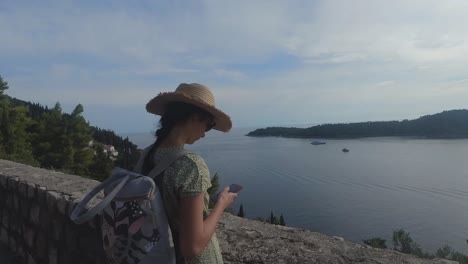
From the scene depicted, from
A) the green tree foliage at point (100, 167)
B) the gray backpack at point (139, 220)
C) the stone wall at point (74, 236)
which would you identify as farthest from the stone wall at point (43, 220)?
the green tree foliage at point (100, 167)

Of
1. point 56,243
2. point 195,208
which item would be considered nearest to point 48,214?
point 56,243

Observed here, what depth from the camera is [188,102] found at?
4.15 feet

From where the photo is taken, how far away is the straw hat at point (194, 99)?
4.11 ft

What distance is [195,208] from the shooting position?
1.09 m

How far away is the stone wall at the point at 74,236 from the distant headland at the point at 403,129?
81.9 meters

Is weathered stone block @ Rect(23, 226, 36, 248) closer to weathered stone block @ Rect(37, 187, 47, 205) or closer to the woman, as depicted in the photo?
weathered stone block @ Rect(37, 187, 47, 205)

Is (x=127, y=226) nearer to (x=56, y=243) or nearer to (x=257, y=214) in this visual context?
(x=56, y=243)

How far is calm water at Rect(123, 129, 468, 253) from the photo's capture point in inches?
1179

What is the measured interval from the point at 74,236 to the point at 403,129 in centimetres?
9298

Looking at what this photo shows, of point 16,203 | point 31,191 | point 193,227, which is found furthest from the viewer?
point 16,203

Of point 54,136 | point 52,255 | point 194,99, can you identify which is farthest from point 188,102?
point 54,136

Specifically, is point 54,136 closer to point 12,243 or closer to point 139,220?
point 12,243

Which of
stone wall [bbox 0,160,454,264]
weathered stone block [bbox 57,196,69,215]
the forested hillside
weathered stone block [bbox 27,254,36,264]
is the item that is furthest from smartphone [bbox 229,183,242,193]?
the forested hillside

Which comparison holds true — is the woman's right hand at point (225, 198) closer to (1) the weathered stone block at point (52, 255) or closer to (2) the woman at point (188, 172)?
(2) the woman at point (188, 172)
